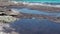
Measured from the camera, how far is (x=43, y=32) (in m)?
Result: 16.4

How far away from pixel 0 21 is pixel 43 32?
760cm

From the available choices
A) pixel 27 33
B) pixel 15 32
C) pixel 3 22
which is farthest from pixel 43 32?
pixel 3 22

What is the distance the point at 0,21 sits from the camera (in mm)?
21859

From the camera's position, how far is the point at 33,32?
16422 millimetres

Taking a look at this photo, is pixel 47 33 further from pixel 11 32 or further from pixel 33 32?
pixel 11 32

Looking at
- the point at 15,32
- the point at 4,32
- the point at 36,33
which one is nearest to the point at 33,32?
the point at 36,33

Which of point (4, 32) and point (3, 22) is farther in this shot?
point (3, 22)

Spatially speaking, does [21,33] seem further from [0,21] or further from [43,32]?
[0,21]

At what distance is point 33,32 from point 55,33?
2.13 meters

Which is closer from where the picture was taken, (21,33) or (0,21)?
(21,33)

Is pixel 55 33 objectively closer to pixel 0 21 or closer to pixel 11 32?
pixel 11 32

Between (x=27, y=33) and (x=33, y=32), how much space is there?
2.52 feet

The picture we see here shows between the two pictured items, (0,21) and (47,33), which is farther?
(0,21)

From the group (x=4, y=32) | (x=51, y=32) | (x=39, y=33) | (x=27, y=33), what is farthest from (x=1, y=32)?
(x=51, y=32)
